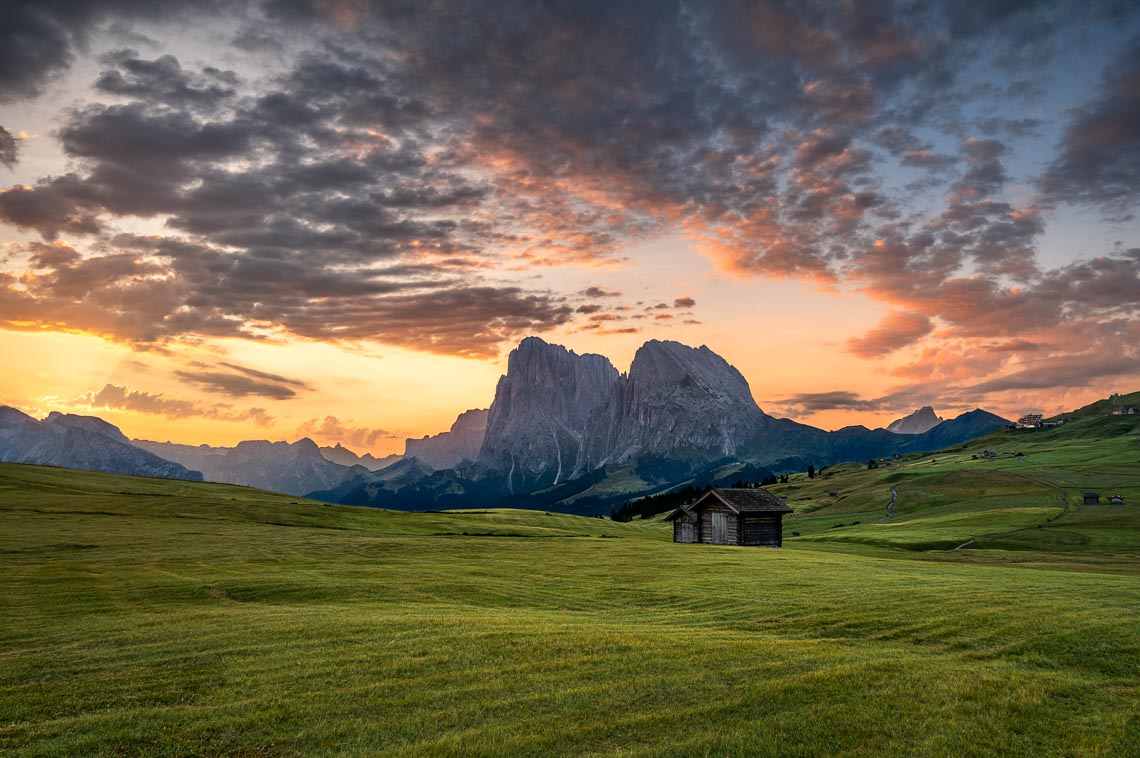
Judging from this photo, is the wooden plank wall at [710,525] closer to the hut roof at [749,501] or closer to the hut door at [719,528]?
the hut door at [719,528]

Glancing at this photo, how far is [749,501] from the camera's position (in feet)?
301

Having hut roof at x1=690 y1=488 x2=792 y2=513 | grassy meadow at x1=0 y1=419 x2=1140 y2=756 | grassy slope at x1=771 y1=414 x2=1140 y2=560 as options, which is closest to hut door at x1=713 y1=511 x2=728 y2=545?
hut roof at x1=690 y1=488 x2=792 y2=513

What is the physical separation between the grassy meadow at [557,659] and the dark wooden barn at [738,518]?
3924cm

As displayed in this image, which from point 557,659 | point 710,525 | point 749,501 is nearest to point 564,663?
point 557,659

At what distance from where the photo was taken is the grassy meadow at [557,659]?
1470 centimetres

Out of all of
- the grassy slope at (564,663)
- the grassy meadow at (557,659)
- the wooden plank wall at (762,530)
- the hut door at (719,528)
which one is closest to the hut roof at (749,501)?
the wooden plank wall at (762,530)

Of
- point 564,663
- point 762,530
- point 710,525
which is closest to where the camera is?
point 564,663

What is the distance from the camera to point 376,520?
107562mm

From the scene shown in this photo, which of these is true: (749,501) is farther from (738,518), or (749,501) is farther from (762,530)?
A: (762,530)

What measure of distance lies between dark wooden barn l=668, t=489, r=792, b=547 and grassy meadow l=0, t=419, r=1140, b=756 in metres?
39.2

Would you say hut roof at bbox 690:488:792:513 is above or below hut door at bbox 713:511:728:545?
above

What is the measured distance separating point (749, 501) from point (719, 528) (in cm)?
635

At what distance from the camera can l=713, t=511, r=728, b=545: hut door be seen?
92.9 metres

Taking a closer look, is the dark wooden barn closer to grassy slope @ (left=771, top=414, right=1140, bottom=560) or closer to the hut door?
the hut door
